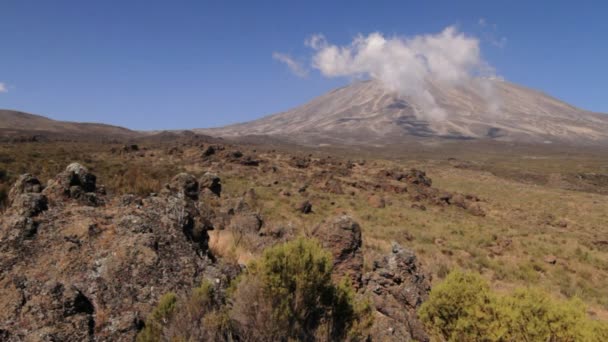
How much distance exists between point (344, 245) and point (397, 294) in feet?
4.61

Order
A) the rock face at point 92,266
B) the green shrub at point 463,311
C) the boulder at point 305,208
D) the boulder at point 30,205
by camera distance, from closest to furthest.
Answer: the rock face at point 92,266 < the green shrub at point 463,311 < the boulder at point 30,205 < the boulder at point 305,208

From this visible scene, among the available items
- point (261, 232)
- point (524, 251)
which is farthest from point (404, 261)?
point (524, 251)

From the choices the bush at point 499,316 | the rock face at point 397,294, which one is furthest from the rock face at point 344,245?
the bush at point 499,316

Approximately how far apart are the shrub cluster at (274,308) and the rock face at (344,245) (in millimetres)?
2004

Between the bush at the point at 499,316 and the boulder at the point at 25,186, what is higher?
the boulder at the point at 25,186

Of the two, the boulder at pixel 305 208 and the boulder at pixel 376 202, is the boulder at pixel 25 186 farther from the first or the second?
the boulder at pixel 376 202

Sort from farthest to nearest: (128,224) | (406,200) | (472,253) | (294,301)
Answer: (406,200)
(472,253)
(128,224)
(294,301)

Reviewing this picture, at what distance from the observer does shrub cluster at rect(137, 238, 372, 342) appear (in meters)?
2.69

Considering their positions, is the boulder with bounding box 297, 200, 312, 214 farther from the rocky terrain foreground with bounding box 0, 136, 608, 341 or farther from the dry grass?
the dry grass

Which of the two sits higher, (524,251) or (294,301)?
(294,301)

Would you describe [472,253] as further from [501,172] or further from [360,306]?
[501,172]

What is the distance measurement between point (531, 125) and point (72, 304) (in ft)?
768

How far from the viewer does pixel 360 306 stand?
3.42m

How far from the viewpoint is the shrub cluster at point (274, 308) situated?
2691 millimetres
